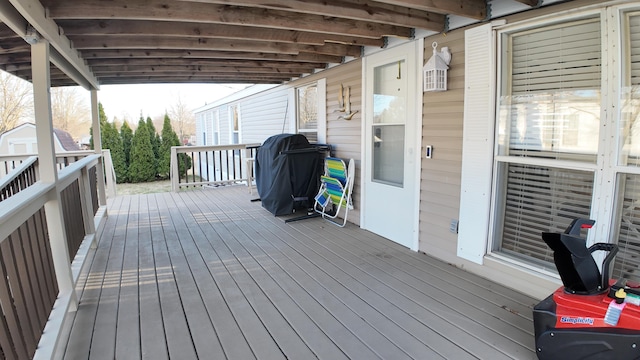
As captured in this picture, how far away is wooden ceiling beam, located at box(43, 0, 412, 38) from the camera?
261 centimetres

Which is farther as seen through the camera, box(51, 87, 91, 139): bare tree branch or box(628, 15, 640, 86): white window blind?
box(51, 87, 91, 139): bare tree branch

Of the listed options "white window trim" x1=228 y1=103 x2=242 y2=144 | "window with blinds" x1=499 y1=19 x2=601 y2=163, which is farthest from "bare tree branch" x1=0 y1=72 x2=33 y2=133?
"window with blinds" x1=499 y1=19 x2=601 y2=163

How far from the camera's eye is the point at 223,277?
3094mm

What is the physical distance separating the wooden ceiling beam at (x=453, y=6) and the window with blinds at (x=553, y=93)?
0.31m

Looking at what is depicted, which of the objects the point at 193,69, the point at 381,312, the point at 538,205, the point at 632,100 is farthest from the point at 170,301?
the point at 193,69

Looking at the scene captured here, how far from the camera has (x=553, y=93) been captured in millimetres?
2523

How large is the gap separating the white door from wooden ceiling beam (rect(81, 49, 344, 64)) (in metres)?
0.74

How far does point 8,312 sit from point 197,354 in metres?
0.91

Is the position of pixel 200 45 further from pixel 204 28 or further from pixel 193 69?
pixel 193 69

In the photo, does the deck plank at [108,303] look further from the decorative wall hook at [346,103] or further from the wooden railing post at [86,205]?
the decorative wall hook at [346,103]

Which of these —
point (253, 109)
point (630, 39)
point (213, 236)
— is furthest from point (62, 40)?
point (253, 109)

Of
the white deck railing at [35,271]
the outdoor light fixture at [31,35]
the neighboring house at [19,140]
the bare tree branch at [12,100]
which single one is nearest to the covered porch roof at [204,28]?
the outdoor light fixture at [31,35]

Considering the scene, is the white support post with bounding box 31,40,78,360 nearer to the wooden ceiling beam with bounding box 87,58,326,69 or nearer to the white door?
the wooden ceiling beam with bounding box 87,58,326,69

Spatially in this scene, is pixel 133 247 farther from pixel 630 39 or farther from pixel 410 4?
pixel 630 39
